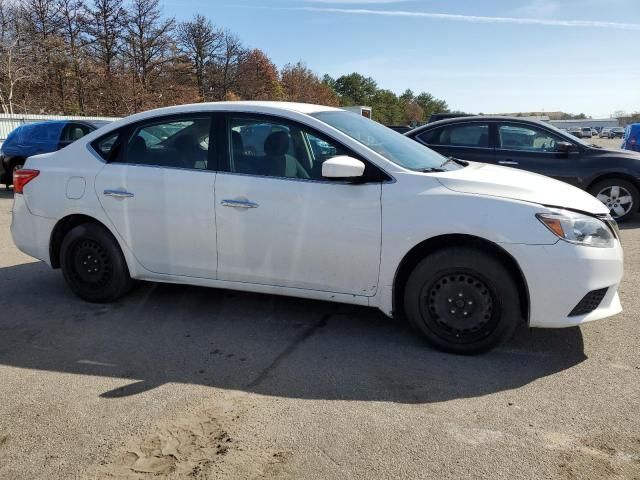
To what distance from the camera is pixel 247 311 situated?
452cm

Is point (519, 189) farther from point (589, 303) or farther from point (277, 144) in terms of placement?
point (277, 144)

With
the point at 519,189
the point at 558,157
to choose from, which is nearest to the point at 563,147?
the point at 558,157

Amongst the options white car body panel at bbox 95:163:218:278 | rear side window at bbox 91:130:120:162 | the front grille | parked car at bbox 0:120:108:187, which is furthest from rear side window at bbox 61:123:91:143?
the front grille

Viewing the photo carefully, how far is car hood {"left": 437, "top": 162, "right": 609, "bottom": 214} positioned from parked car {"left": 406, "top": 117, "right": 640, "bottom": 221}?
4.69m

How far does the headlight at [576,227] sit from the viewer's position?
10.8 feet

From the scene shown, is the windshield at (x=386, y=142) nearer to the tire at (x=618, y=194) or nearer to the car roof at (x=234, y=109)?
the car roof at (x=234, y=109)

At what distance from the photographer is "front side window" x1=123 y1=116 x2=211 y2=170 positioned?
4.19m

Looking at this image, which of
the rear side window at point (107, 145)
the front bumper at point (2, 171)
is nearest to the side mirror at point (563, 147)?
the rear side window at point (107, 145)

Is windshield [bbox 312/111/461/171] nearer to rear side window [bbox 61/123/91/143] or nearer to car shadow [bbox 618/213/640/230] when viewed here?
car shadow [bbox 618/213/640/230]

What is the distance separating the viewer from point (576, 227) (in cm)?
333

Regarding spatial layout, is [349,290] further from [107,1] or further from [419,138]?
[107,1]

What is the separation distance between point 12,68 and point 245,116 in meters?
31.7

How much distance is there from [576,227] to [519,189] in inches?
16.7

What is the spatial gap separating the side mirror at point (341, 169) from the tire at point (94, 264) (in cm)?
207
